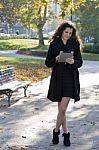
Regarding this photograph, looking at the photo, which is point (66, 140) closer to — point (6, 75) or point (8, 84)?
point (8, 84)

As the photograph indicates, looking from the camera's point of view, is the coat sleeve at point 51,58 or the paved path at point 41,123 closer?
the coat sleeve at point 51,58

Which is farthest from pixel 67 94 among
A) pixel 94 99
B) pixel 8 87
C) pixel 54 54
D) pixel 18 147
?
pixel 94 99

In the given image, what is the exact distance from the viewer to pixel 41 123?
8.92m

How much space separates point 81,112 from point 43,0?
9414 millimetres

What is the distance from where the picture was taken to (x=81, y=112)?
408 inches

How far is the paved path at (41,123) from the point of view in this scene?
7.15m

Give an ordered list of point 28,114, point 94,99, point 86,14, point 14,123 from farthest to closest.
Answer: point 86,14, point 94,99, point 28,114, point 14,123

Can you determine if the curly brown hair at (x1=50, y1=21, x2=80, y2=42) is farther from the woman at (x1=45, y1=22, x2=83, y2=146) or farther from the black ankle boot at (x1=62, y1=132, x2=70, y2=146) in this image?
the black ankle boot at (x1=62, y1=132, x2=70, y2=146)

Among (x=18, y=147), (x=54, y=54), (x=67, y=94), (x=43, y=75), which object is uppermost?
(x=54, y=54)

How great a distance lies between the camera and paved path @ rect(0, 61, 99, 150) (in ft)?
23.5

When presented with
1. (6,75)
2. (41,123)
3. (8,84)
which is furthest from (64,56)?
(6,75)

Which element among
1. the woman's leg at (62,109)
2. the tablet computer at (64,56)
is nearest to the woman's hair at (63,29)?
the tablet computer at (64,56)

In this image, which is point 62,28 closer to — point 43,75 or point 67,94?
point 67,94

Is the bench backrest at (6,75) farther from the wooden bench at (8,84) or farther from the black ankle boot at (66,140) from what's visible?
the black ankle boot at (66,140)
